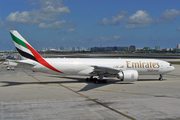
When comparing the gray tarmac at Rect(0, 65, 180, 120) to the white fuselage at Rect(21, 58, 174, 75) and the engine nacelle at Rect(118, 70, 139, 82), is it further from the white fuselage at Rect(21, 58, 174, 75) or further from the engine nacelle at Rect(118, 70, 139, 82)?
the white fuselage at Rect(21, 58, 174, 75)

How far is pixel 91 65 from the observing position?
1184 inches

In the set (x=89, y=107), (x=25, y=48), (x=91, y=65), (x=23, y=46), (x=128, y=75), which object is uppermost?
(x=23, y=46)

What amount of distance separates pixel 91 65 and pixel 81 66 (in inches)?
59.4

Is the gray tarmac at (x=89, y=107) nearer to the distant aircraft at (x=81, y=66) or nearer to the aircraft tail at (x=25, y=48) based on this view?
the distant aircraft at (x=81, y=66)

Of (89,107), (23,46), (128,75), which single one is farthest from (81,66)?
(89,107)

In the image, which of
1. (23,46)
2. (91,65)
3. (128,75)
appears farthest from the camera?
(91,65)

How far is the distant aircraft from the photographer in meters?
28.0

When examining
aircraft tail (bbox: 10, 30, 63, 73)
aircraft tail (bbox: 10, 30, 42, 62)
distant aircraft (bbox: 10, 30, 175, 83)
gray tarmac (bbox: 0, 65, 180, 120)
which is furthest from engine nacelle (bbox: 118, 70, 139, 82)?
aircraft tail (bbox: 10, 30, 42, 62)

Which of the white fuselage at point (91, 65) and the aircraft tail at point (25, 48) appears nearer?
the aircraft tail at point (25, 48)

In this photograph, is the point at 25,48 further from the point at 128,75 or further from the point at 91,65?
the point at 128,75

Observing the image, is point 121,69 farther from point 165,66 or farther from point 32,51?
point 32,51

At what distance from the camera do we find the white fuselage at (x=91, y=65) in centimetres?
2892

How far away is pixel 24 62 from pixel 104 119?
58.1 feet

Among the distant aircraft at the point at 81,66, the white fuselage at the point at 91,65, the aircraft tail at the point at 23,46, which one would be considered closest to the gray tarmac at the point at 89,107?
the distant aircraft at the point at 81,66
